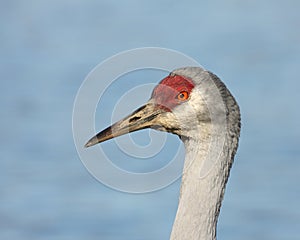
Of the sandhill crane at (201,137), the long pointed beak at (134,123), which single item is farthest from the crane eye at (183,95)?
the long pointed beak at (134,123)

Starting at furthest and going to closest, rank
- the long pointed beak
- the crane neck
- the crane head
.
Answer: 1. the long pointed beak
2. the crane head
3. the crane neck

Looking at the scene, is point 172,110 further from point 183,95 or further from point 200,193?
point 200,193

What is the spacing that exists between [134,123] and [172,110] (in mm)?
333

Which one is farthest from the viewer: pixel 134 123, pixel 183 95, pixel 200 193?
pixel 134 123

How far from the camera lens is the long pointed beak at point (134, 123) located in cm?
947

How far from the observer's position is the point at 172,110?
9445mm

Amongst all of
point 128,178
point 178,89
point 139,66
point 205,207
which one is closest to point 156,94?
point 178,89

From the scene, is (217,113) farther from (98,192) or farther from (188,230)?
(98,192)

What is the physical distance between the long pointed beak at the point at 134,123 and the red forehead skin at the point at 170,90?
0.22 feet

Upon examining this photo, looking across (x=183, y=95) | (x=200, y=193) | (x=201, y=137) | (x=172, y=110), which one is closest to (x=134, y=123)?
(x=172, y=110)

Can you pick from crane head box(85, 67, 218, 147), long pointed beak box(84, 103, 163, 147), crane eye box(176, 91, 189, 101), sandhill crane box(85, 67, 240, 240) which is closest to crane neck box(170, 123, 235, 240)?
sandhill crane box(85, 67, 240, 240)

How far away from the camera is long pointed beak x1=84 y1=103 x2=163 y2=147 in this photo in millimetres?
9469

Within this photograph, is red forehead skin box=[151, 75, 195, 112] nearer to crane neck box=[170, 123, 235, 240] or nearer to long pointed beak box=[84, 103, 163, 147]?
long pointed beak box=[84, 103, 163, 147]

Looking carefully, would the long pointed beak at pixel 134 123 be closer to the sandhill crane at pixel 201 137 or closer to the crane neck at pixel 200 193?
the sandhill crane at pixel 201 137
